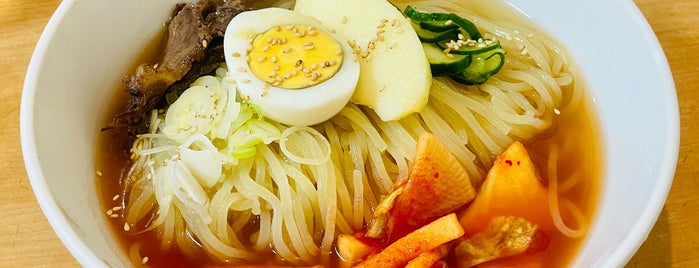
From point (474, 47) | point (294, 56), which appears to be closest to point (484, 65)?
point (474, 47)

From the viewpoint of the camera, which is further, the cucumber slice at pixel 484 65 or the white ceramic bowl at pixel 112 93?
the cucumber slice at pixel 484 65

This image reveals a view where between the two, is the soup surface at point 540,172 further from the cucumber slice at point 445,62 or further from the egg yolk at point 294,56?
the egg yolk at point 294,56

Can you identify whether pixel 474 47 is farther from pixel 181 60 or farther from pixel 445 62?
pixel 181 60

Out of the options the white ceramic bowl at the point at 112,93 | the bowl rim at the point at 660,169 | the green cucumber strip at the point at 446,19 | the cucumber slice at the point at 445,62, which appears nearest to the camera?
the bowl rim at the point at 660,169

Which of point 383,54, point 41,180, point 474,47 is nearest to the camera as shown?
point 41,180

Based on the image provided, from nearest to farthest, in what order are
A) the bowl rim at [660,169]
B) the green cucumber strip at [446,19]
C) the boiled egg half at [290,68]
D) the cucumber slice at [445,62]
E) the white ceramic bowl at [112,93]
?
the bowl rim at [660,169] → the white ceramic bowl at [112,93] → the boiled egg half at [290,68] → the cucumber slice at [445,62] → the green cucumber strip at [446,19]

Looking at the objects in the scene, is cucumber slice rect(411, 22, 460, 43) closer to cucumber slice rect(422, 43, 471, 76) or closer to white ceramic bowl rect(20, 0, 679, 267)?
cucumber slice rect(422, 43, 471, 76)

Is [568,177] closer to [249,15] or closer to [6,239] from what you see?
[249,15]

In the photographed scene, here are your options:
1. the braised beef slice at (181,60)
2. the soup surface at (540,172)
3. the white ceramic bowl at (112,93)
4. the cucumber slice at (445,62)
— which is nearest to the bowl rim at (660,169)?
the white ceramic bowl at (112,93)
